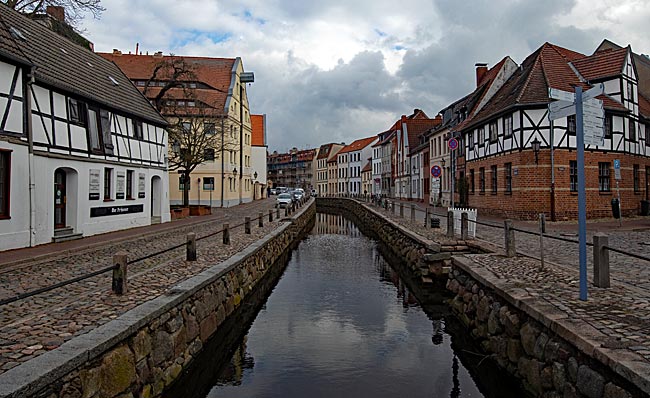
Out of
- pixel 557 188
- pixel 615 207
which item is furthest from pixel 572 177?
pixel 615 207

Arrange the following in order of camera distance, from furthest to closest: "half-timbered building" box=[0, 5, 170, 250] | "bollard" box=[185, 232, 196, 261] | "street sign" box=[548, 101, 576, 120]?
"half-timbered building" box=[0, 5, 170, 250] → "bollard" box=[185, 232, 196, 261] → "street sign" box=[548, 101, 576, 120]

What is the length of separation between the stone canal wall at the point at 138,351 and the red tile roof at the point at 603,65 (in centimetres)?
2337

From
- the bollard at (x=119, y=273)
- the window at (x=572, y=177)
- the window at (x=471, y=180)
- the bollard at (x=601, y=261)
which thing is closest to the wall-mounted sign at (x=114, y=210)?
the bollard at (x=119, y=273)

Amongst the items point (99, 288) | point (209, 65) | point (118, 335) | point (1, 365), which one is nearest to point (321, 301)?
point (99, 288)

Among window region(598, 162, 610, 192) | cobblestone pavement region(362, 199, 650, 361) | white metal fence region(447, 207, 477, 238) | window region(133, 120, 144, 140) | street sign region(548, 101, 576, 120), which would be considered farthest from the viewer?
window region(598, 162, 610, 192)

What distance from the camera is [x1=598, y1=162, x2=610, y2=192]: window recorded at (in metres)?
25.4

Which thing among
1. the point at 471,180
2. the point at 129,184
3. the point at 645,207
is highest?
the point at 471,180

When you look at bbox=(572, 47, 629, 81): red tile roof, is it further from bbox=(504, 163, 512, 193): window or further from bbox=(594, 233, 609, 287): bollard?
bbox=(594, 233, 609, 287): bollard

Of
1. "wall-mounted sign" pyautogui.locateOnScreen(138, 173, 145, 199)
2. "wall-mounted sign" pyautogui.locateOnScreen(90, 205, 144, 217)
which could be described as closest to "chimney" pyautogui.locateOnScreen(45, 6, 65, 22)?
"wall-mounted sign" pyautogui.locateOnScreen(90, 205, 144, 217)

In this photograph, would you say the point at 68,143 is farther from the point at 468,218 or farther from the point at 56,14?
the point at 468,218

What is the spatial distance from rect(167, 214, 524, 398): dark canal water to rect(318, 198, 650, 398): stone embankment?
0.54m

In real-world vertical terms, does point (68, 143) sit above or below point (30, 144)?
above

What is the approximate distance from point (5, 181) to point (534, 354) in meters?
13.9

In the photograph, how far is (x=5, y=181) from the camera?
1391cm
